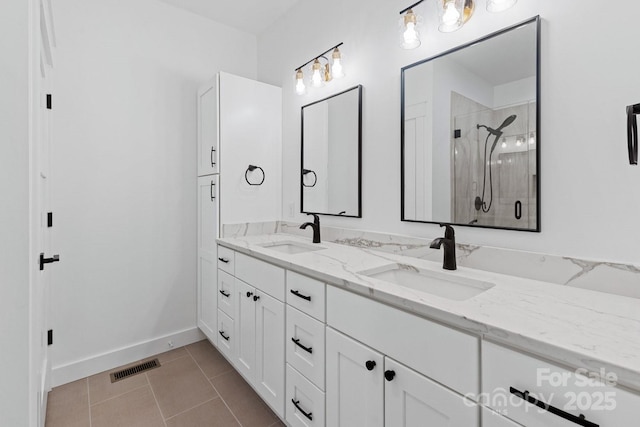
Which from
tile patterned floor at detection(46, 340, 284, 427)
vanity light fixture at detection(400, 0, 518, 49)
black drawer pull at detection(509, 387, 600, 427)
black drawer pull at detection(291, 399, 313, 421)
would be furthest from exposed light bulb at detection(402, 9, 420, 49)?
tile patterned floor at detection(46, 340, 284, 427)

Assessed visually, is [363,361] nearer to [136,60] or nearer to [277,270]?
[277,270]

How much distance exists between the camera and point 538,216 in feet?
3.90

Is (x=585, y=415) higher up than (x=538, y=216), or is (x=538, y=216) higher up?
(x=538, y=216)

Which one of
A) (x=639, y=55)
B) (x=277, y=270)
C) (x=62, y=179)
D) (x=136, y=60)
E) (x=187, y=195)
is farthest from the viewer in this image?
(x=187, y=195)

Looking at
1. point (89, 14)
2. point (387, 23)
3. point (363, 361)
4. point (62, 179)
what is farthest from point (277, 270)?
point (89, 14)

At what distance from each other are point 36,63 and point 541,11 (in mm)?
1838

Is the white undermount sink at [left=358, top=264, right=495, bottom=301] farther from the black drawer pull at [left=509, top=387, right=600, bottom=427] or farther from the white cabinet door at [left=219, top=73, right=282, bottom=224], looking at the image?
the white cabinet door at [left=219, top=73, right=282, bottom=224]

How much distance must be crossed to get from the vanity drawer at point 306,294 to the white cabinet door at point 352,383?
0.11 m

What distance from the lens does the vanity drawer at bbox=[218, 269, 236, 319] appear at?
202 centimetres

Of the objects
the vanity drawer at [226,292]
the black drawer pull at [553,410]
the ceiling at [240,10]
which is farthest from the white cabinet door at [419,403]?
the ceiling at [240,10]

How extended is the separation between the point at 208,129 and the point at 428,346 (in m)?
2.14

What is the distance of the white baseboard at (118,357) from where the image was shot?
205 centimetres

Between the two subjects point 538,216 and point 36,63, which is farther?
point 538,216

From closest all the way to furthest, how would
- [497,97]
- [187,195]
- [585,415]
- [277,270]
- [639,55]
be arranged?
[585,415]
[639,55]
[497,97]
[277,270]
[187,195]
